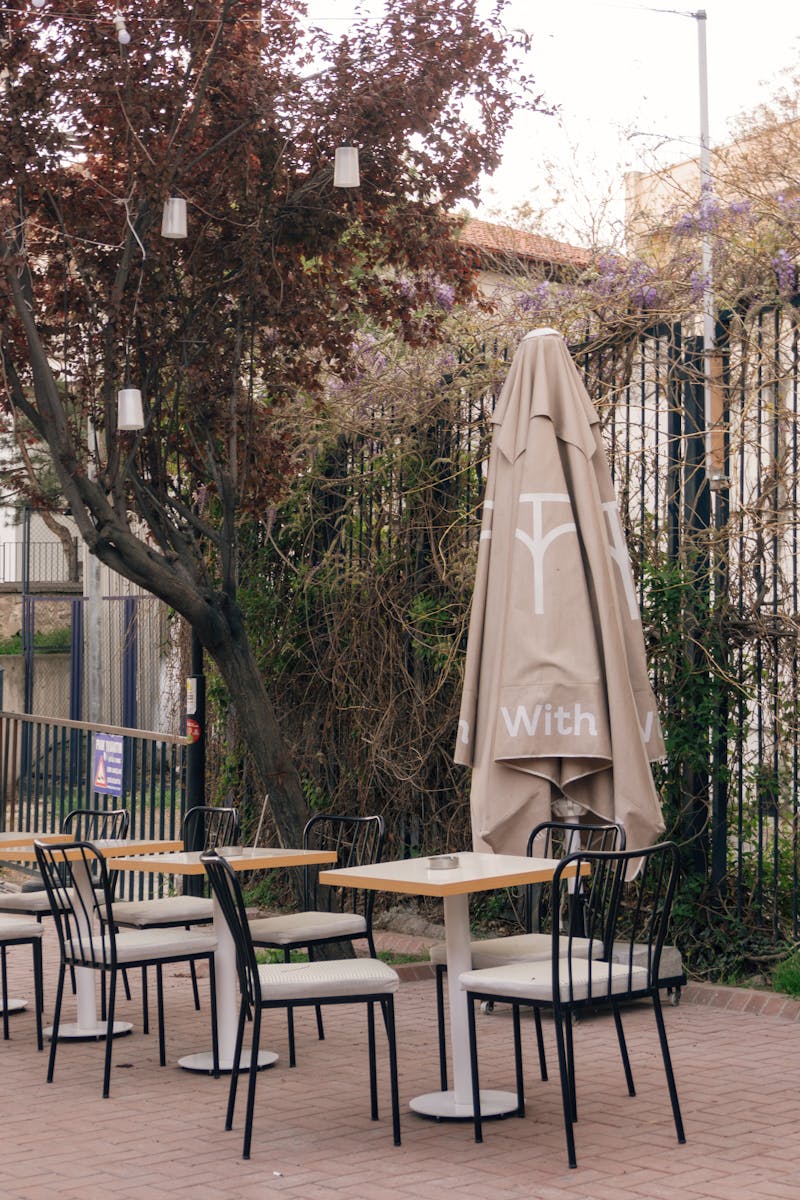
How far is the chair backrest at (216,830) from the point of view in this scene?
7.21 m

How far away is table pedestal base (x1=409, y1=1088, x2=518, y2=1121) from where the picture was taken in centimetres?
504

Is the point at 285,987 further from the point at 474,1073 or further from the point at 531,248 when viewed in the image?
the point at 531,248

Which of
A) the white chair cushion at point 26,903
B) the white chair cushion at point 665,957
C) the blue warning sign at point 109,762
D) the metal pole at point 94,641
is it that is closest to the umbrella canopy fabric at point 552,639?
the white chair cushion at point 665,957

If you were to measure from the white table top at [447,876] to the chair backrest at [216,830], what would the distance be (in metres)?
1.92

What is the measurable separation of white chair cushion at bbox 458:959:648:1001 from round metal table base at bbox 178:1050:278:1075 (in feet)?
4.68

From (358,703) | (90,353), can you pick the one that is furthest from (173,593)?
(358,703)

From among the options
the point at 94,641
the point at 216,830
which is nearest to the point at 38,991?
the point at 216,830

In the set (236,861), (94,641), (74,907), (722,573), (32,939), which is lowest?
(32,939)

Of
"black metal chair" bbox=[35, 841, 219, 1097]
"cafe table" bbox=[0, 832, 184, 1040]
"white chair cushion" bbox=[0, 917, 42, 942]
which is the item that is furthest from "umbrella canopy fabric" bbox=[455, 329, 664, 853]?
"white chair cushion" bbox=[0, 917, 42, 942]

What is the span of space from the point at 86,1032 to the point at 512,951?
2398 millimetres

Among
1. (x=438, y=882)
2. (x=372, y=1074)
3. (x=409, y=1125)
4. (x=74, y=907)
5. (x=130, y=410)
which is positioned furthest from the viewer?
(x=130, y=410)

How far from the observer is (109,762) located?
10.1m

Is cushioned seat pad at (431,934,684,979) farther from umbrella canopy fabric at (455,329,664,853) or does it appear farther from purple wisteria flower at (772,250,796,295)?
purple wisteria flower at (772,250,796,295)

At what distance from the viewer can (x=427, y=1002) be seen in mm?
7238
